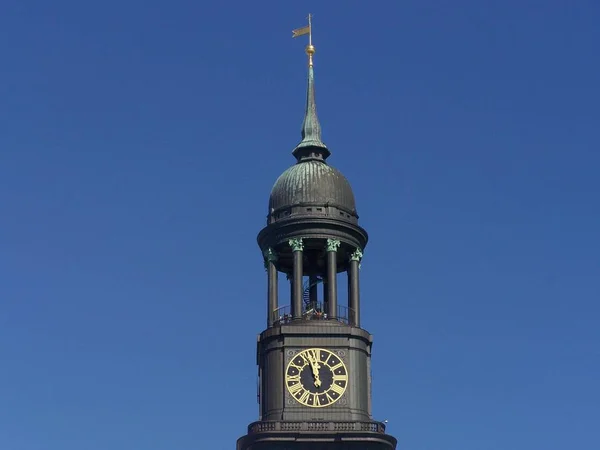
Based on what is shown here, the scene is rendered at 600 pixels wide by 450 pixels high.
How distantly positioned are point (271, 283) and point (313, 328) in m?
5.01

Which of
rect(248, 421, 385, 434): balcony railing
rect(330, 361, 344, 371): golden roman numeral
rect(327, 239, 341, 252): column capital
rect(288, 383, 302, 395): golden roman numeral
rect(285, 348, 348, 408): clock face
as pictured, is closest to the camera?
rect(248, 421, 385, 434): balcony railing

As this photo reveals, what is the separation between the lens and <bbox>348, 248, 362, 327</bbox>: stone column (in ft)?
400

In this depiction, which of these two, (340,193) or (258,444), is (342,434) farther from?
(340,193)

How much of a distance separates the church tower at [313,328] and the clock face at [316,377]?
60 mm

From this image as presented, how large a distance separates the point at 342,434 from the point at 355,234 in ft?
46.3

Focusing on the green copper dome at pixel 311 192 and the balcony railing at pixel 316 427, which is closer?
the balcony railing at pixel 316 427

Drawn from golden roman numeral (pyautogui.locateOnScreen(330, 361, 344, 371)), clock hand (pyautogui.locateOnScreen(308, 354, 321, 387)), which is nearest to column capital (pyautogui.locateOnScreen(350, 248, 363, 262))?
golden roman numeral (pyautogui.locateOnScreen(330, 361, 344, 371))

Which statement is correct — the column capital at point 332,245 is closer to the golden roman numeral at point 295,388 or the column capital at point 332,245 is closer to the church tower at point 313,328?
the church tower at point 313,328

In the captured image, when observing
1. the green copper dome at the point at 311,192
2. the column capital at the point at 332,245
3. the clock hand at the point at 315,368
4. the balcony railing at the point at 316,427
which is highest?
the green copper dome at the point at 311,192

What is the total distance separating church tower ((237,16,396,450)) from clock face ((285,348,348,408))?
0.20 ft

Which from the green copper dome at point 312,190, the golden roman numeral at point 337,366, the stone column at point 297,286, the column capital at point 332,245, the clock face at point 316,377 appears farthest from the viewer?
the green copper dome at point 312,190

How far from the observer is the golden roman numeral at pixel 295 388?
118125mm

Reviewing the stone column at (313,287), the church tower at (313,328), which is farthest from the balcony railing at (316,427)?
the stone column at (313,287)

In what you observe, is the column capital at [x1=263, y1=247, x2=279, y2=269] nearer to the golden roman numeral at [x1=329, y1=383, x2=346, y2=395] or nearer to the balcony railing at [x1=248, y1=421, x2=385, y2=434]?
the golden roman numeral at [x1=329, y1=383, x2=346, y2=395]
